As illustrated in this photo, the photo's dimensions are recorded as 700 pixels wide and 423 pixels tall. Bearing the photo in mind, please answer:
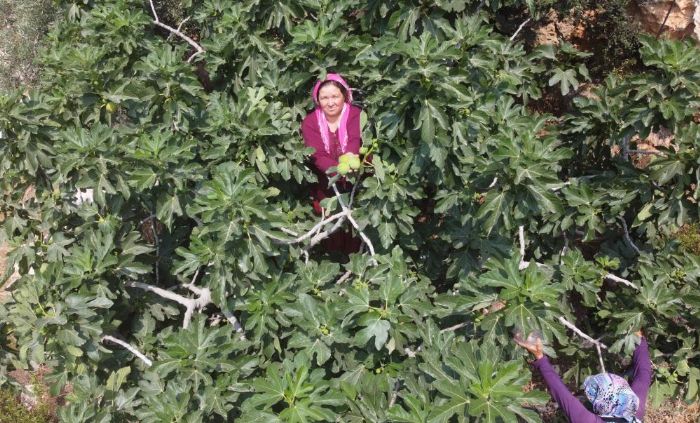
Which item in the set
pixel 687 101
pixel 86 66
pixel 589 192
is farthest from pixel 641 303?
pixel 86 66

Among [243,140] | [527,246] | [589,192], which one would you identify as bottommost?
[527,246]

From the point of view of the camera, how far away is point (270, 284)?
3.22 meters

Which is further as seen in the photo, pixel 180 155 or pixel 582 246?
pixel 582 246

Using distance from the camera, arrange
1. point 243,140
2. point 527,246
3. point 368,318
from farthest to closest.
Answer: point 527,246
point 243,140
point 368,318

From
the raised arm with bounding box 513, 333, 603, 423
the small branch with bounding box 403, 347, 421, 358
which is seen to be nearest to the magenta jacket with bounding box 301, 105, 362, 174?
the small branch with bounding box 403, 347, 421, 358

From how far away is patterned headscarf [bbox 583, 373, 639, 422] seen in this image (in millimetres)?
2867

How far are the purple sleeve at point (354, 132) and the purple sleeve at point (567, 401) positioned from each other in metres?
1.73

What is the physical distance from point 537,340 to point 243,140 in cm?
208

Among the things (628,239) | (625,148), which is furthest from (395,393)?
(625,148)

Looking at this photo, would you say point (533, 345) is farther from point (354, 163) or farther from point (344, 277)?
point (354, 163)

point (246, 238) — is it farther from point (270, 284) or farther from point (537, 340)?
point (537, 340)

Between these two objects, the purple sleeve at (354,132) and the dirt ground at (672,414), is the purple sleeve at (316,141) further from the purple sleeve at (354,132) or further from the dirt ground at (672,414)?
the dirt ground at (672,414)

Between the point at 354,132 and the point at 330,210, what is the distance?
588 millimetres

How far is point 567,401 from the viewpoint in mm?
2926
